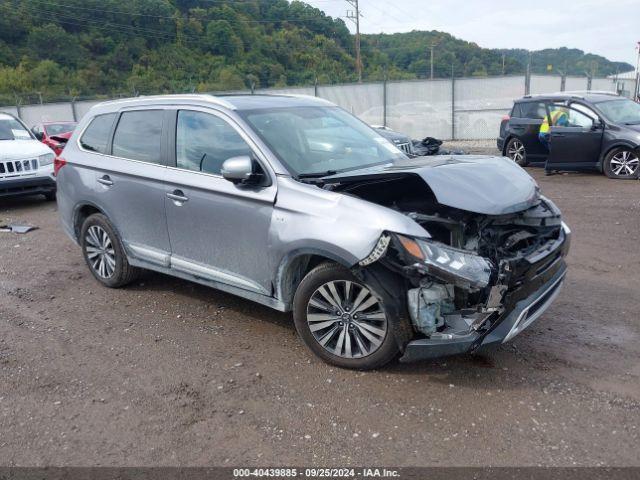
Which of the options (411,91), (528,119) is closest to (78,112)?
(411,91)

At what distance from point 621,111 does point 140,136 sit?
32.0ft

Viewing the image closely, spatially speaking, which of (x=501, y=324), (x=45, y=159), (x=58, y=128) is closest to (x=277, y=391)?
(x=501, y=324)

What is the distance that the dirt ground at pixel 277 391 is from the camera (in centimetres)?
308

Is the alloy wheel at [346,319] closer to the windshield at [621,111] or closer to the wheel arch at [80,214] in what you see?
the wheel arch at [80,214]

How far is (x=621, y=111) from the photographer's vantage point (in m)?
11.1

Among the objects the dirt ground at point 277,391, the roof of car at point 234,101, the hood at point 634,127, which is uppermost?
the roof of car at point 234,101

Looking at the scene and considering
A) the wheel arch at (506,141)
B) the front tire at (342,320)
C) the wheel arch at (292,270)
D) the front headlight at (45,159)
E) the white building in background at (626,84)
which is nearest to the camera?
the front tire at (342,320)

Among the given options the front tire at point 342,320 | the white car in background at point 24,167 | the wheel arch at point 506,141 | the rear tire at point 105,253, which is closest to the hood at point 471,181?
the front tire at point 342,320

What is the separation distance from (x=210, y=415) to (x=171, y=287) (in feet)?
8.16

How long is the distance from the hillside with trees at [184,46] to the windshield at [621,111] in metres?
37.7

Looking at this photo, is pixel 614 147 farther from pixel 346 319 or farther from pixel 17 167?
pixel 17 167

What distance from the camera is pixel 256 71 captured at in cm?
5338

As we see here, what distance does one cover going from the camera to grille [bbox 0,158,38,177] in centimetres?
991

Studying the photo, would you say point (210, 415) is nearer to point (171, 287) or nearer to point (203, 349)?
point (203, 349)
